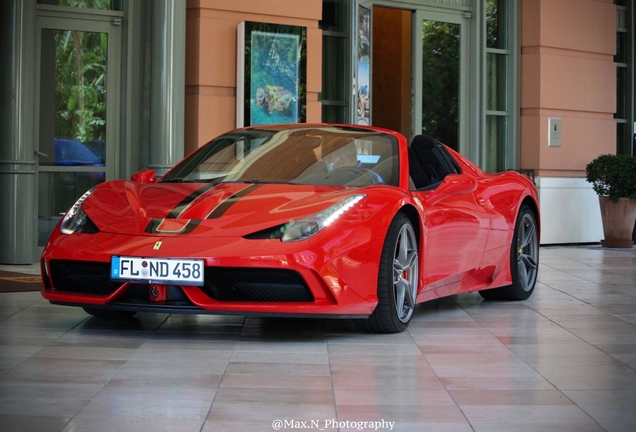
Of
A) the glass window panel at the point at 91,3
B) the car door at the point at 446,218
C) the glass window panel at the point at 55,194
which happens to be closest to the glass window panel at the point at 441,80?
the glass window panel at the point at 91,3

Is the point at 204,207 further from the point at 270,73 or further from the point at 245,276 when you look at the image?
the point at 270,73

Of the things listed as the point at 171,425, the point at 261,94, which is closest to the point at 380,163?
the point at 171,425

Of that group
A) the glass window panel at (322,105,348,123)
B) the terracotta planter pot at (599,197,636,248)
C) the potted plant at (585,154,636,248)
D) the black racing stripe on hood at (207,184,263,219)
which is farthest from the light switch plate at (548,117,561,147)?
the black racing stripe on hood at (207,184,263,219)

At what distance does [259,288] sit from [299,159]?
1225 millimetres

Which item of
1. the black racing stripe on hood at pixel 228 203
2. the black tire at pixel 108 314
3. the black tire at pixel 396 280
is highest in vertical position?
the black racing stripe on hood at pixel 228 203

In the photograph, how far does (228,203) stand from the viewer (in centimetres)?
524

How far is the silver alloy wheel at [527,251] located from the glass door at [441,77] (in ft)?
17.0

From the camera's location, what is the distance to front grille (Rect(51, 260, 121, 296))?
16.5 ft

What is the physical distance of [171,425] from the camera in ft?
10.9

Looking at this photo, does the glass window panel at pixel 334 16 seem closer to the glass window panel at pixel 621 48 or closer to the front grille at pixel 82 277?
the glass window panel at pixel 621 48

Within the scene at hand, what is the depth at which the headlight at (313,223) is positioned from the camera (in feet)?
16.1

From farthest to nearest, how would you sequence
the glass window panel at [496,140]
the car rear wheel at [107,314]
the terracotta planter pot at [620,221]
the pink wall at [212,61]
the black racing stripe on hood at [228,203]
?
the glass window panel at [496,140], the terracotta planter pot at [620,221], the pink wall at [212,61], the car rear wheel at [107,314], the black racing stripe on hood at [228,203]

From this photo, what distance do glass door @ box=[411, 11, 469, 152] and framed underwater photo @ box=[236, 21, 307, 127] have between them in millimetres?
2327

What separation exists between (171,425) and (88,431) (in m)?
0.27
